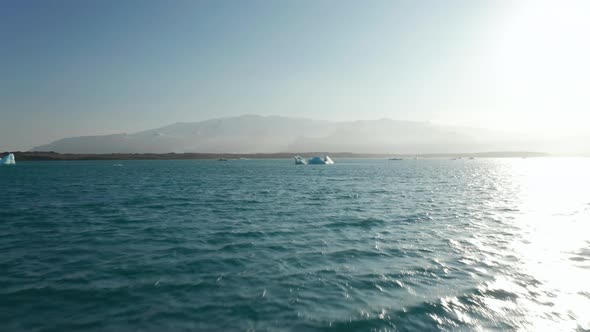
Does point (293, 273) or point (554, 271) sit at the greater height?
point (293, 273)

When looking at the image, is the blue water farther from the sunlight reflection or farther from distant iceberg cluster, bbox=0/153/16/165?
distant iceberg cluster, bbox=0/153/16/165

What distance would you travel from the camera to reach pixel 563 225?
2053 centimetres

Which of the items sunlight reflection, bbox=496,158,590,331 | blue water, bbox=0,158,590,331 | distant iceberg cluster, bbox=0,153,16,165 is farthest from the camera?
distant iceberg cluster, bbox=0,153,16,165

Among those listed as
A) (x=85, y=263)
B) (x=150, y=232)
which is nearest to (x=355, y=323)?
(x=85, y=263)

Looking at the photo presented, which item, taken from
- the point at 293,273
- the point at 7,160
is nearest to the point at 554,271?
the point at 293,273

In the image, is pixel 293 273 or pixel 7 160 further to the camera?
pixel 7 160

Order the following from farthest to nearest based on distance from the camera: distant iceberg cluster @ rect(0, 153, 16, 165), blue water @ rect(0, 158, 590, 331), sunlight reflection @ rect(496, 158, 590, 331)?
1. distant iceberg cluster @ rect(0, 153, 16, 165)
2. sunlight reflection @ rect(496, 158, 590, 331)
3. blue water @ rect(0, 158, 590, 331)

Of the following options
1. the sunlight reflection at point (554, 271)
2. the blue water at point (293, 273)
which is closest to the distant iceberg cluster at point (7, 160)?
the blue water at point (293, 273)

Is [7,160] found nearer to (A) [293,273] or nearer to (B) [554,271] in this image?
(A) [293,273]

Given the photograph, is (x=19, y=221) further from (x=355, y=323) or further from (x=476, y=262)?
(x=476, y=262)

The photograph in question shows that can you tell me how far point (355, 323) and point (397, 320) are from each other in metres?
1.06

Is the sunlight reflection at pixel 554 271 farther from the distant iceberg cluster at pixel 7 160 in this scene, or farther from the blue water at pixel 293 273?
the distant iceberg cluster at pixel 7 160

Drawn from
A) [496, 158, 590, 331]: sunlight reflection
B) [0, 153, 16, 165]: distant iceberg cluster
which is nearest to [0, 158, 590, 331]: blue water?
[496, 158, 590, 331]: sunlight reflection

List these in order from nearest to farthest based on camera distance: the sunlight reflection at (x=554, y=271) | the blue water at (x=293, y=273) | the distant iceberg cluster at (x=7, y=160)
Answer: the blue water at (x=293, y=273), the sunlight reflection at (x=554, y=271), the distant iceberg cluster at (x=7, y=160)
